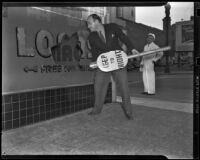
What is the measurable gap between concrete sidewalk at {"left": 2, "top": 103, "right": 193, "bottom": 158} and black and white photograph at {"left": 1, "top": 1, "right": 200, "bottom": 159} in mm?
14

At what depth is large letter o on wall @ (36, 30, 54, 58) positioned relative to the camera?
13.4 feet

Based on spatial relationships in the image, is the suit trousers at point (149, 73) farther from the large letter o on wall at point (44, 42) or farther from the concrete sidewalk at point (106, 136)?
the large letter o on wall at point (44, 42)

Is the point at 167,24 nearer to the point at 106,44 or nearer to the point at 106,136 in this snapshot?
the point at 106,44

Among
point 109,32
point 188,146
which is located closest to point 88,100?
point 109,32

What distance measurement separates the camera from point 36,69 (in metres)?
4.11

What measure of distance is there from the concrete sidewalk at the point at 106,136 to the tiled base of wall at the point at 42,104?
0.13m

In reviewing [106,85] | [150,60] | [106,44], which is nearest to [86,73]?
[106,85]

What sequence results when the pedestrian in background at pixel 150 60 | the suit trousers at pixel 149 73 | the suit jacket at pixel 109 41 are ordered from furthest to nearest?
1. the suit trousers at pixel 149 73
2. the suit jacket at pixel 109 41
3. the pedestrian in background at pixel 150 60

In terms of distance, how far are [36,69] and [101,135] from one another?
1.60 m

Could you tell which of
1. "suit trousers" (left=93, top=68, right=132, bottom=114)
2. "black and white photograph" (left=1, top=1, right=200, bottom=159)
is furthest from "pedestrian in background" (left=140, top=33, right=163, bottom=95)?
"suit trousers" (left=93, top=68, right=132, bottom=114)

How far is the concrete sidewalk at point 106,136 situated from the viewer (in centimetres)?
328

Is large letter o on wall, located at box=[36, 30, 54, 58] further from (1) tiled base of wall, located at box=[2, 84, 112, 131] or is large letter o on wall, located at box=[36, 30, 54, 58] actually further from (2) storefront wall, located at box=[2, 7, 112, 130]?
(1) tiled base of wall, located at box=[2, 84, 112, 131]

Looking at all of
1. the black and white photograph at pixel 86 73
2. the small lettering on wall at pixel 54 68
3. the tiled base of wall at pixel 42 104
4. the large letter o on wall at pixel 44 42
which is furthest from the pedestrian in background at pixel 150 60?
the large letter o on wall at pixel 44 42

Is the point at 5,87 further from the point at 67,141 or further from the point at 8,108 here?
the point at 67,141
